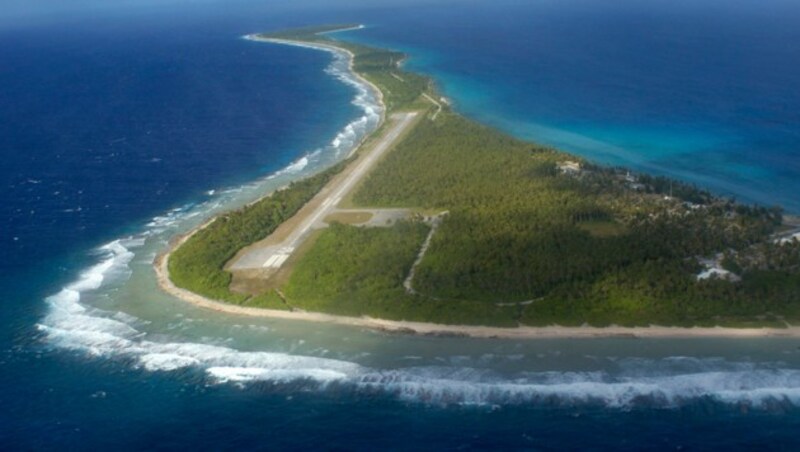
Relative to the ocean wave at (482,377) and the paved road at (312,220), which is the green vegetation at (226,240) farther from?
the ocean wave at (482,377)

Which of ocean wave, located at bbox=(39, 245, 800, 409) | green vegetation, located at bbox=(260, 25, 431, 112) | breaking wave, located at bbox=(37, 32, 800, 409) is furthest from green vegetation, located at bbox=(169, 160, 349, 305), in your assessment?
green vegetation, located at bbox=(260, 25, 431, 112)

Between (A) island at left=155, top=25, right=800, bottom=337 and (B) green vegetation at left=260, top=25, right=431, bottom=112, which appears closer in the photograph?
(A) island at left=155, top=25, right=800, bottom=337

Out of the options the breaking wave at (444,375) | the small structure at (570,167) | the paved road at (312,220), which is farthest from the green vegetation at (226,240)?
the small structure at (570,167)

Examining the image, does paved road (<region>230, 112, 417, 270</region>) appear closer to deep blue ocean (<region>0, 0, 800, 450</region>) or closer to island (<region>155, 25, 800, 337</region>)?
island (<region>155, 25, 800, 337</region>)

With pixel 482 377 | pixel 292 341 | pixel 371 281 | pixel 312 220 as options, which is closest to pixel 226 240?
pixel 312 220

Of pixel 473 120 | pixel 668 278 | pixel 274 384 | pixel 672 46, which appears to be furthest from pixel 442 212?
pixel 672 46

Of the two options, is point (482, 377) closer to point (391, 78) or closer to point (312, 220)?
point (312, 220)
